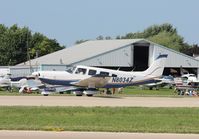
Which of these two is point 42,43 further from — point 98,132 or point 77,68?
point 98,132

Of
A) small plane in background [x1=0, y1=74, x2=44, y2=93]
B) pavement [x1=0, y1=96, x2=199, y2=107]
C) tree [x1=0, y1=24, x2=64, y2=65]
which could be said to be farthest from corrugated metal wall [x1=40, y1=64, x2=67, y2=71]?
tree [x1=0, y1=24, x2=64, y2=65]

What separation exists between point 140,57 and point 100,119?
69927 millimetres

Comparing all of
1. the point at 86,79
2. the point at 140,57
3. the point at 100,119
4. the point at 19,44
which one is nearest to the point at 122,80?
the point at 86,79

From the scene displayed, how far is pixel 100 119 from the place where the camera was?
19.5m

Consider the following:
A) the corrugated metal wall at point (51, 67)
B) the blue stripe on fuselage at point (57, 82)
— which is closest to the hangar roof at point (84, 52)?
the corrugated metal wall at point (51, 67)

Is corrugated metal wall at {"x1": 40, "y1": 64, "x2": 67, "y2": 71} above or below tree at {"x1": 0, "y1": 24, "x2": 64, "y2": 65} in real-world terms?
below

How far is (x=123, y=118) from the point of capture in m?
20.0

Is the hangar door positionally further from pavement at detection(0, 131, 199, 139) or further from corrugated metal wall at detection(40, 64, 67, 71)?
pavement at detection(0, 131, 199, 139)

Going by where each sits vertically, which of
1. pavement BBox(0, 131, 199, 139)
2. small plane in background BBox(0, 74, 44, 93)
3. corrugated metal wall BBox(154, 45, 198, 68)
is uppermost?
corrugated metal wall BBox(154, 45, 198, 68)

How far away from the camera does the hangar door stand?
85275 millimetres

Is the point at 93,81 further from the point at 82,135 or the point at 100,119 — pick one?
the point at 82,135

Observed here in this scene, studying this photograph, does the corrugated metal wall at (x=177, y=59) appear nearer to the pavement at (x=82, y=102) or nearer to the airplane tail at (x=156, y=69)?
the airplane tail at (x=156, y=69)

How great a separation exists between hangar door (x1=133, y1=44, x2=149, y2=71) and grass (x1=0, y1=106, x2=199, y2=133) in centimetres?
6118

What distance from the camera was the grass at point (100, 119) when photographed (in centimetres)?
1631
